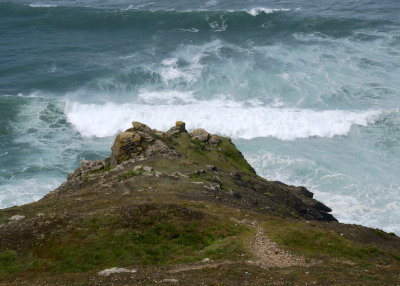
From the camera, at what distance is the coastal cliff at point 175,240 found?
2711 centimetres

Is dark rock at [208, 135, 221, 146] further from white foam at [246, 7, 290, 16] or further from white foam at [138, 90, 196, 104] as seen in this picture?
white foam at [246, 7, 290, 16]

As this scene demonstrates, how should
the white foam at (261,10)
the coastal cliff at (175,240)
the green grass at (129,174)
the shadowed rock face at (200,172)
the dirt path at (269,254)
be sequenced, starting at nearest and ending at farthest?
the coastal cliff at (175,240) < the dirt path at (269,254) < the shadowed rock face at (200,172) < the green grass at (129,174) < the white foam at (261,10)

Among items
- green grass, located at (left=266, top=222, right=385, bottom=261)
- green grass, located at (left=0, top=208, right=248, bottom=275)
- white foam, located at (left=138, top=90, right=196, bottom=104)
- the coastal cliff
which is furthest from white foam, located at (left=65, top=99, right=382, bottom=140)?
green grass, located at (left=0, top=208, right=248, bottom=275)

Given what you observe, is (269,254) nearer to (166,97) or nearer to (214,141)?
(214,141)

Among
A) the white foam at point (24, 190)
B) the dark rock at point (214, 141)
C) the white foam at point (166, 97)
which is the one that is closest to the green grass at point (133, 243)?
the dark rock at point (214, 141)

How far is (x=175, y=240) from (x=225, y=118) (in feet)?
159

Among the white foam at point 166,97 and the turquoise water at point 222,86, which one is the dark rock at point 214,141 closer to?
the turquoise water at point 222,86

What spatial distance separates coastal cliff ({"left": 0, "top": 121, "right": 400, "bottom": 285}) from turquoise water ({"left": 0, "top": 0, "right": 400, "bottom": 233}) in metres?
18.9

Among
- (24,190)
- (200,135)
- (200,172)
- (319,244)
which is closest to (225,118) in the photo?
(200,135)

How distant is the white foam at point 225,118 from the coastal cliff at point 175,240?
31556mm

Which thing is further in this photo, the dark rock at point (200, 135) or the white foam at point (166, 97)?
the white foam at point (166, 97)

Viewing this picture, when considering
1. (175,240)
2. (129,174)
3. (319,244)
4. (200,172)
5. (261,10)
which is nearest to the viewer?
(175,240)

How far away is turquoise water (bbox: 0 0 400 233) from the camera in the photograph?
64.5 meters

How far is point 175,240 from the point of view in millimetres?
32938
